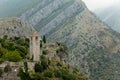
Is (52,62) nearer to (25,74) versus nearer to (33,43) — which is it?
(33,43)

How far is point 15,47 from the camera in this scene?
388 ft

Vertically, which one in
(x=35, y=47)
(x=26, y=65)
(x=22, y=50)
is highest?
(x=35, y=47)

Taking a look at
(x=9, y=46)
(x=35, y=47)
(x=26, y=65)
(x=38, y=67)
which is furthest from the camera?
(x=9, y=46)

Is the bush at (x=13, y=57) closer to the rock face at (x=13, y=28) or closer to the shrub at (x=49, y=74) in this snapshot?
the shrub at (x=49, y=74)

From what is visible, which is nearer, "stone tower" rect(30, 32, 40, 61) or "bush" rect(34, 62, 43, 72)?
"bush" rect(34, 62, 43, 72)

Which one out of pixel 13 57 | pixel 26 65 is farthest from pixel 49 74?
pixel 13 57

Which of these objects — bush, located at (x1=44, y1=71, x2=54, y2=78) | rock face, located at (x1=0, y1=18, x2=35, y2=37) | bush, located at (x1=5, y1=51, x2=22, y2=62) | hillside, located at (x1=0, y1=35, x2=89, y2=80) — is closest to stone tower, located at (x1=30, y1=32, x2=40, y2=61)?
hillside, located at (x1=0, y1=35, x2=89, y2=80)

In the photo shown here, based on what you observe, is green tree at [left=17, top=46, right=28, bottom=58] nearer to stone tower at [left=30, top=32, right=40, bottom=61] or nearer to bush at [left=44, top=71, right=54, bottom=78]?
stone tower at [left=30, top=32, right=40, bottom=61]

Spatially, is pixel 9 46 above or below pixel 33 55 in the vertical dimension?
above

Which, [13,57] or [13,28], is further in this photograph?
[13,28]

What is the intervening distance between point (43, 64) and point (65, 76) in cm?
691

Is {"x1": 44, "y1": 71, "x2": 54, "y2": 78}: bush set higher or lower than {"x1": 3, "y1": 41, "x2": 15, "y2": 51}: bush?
lower

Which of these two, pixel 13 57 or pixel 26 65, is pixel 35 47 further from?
pixel 26 65

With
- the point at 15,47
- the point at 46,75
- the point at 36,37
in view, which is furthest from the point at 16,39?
the point at 46,75
